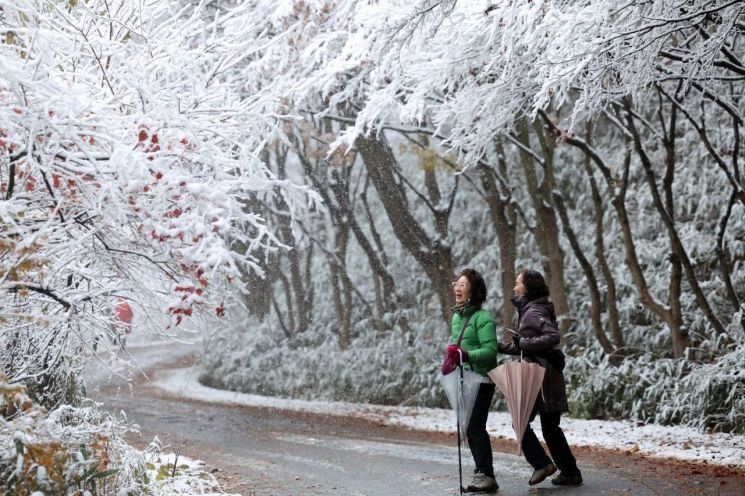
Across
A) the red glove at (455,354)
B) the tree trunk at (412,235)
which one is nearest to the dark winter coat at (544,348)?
the red glove at (455,354)

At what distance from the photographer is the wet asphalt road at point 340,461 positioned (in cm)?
679

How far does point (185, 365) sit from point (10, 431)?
78.9 feet

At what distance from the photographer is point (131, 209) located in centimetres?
441

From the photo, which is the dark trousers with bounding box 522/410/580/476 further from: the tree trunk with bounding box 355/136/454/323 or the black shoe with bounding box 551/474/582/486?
the tree trunk with bounding box 355/136/454/323

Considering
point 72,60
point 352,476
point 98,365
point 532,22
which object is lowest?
point 352,476

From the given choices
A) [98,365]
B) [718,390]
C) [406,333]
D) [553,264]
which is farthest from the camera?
[406,333]

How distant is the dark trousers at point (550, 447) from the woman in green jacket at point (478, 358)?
12.9 inches

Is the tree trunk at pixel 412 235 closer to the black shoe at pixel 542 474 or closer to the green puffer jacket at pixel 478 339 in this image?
the green puffer jacket at pixel 478 339

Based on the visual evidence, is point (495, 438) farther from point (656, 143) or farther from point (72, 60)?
point (656, 143)

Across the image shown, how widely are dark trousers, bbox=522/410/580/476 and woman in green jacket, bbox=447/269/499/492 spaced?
0.33 metres

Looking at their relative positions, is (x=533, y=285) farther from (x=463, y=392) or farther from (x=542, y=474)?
(x=542, y=474)

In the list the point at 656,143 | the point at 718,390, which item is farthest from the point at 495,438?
the point at 656,143

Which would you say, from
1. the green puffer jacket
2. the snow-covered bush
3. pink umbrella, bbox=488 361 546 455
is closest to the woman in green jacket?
the green puffer jacket

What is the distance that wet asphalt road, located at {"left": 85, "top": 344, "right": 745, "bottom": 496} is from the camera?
6.79 meters
